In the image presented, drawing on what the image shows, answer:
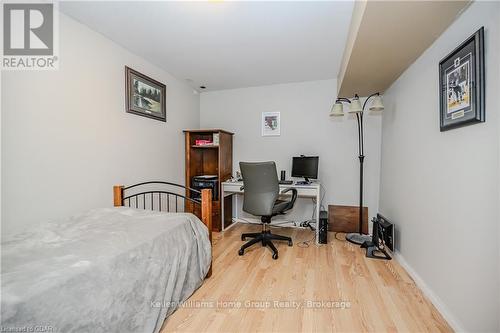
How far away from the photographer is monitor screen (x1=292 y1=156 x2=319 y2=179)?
10.3 ft

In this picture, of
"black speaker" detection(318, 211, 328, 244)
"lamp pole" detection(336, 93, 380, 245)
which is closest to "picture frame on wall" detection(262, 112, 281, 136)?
"lamp pole" detection(336, 93, 380, 245)

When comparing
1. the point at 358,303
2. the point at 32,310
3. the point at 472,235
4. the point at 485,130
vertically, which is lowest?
the point at 358,303

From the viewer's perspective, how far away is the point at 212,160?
12.5 feet

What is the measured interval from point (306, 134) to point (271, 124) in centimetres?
59

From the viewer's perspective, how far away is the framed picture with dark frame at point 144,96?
2.45 metres

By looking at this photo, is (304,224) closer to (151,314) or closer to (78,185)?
(151,314)

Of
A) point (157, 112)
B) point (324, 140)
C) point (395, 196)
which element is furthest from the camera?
point (324, 140)

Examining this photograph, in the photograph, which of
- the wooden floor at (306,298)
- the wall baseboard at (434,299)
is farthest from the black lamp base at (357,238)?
the wall baseboard at (434,299)

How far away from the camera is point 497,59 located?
3.74ft

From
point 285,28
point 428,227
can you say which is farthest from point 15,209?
point 428,227

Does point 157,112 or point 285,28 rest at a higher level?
point 285,28

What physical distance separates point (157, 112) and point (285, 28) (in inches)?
72.8

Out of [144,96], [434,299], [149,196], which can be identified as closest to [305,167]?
[434,299]

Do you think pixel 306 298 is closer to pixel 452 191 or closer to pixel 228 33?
pixel 452 191
